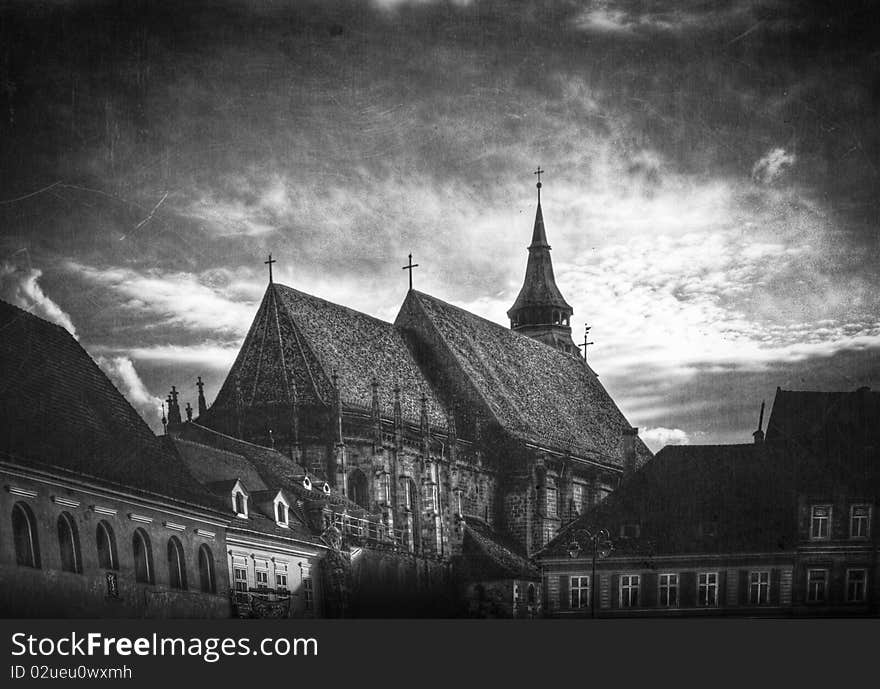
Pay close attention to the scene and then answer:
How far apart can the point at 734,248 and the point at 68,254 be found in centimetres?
521

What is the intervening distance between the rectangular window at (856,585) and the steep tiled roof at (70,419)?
4.90 metres

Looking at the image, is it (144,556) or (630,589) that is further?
(630,589)

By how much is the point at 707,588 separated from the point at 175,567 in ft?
13.4

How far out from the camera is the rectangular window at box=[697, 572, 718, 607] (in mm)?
9586

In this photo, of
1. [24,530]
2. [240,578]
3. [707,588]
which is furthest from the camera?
[707,588]

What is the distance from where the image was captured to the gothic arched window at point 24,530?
803 cm

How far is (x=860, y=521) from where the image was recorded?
9.69 m

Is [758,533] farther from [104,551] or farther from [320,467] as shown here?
[104,551]

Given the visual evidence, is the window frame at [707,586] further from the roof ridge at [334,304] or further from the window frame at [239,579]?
the window frame at [239,579]

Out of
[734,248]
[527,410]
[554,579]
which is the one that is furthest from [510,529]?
[734,248]

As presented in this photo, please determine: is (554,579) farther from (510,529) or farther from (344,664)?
(344,664)

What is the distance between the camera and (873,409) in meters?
9.84

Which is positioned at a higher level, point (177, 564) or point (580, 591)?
point (177, 564)

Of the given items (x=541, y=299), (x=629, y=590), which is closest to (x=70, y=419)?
(x=541, y=299)
